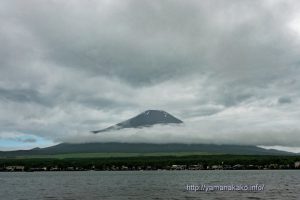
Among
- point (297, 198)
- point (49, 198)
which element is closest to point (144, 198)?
point (49, 198)

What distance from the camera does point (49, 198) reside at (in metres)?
83.2

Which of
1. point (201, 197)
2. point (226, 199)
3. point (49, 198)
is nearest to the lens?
point (226, 199)

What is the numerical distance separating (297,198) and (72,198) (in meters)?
35.0

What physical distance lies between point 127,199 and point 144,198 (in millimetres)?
2755

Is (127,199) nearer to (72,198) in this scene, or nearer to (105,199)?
(105,199)

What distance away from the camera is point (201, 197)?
76938 mm

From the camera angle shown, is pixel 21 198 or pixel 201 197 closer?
pixel 201 197

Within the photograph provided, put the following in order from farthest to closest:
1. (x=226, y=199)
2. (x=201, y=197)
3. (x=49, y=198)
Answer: (x=49, y=198)
(x=201, y=197)
(x=226, y=199)

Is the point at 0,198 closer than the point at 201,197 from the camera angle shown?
No

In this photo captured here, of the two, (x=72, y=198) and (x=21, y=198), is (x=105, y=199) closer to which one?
(x=72, y=198)

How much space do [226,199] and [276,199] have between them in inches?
298

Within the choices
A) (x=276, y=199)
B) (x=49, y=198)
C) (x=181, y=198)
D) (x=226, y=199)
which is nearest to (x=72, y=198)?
(x=49, y=198)

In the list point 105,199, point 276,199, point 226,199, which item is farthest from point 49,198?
point 276,199

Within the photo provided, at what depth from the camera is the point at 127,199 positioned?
251 feet
